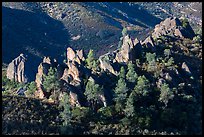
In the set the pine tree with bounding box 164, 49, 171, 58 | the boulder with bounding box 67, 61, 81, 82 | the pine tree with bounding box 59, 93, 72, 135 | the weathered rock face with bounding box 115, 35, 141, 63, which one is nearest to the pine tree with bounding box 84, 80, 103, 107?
the pine tree with bounding box 59, 93, 72, 135

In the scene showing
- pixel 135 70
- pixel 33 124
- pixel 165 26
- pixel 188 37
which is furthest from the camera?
pixel 165 26

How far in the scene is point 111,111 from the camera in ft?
331

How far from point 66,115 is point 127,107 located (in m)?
11.5

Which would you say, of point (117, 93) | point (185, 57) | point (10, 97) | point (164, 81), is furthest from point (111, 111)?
point (185, 57)

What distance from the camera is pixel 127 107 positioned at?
328ft

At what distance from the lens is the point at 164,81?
107m

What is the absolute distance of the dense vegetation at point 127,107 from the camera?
311ft

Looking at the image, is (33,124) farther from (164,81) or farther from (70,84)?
(164,81)

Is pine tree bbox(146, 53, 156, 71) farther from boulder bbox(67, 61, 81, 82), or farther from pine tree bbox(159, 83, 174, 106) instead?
boulder bbox(67, 61, 81, 82)

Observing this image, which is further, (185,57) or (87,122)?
(185,57)

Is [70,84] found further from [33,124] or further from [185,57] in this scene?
[185,57]

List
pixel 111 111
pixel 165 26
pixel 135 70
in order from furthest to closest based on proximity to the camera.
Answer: pixel 165 26, pixel 135 70, pixel 111 111

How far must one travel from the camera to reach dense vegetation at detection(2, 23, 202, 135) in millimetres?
94875

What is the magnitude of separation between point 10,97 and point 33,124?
1310cm
